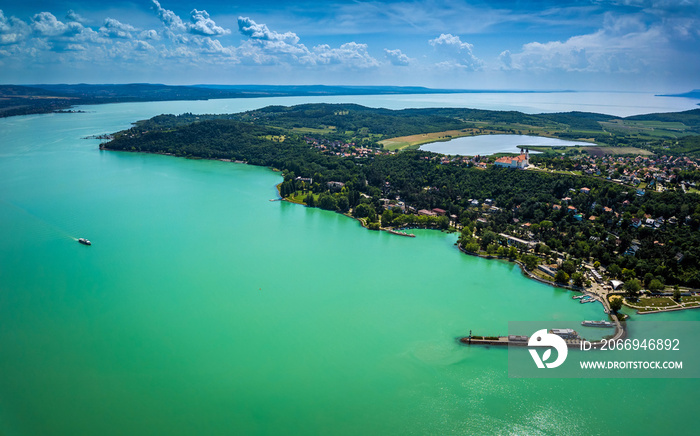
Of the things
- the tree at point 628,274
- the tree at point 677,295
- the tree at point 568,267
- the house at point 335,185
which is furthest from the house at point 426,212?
the tree at point 677,295

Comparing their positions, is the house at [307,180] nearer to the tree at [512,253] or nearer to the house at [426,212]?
the house at [426,212]

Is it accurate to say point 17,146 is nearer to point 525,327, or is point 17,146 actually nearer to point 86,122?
point 86,122

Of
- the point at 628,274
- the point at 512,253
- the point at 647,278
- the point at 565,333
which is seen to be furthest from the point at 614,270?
the point at 565,333

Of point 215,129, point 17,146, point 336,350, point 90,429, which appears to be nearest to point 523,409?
point 336,350

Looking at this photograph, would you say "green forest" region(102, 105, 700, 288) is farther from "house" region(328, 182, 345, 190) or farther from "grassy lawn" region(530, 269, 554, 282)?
"grassy lawn" region(530, 269, 554, 282)

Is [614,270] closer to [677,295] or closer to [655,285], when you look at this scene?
[655,285]

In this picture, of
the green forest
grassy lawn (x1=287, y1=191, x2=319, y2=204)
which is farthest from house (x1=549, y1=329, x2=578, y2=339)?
grassy lawn (x1=287, y1=191, x2=319, y2=204)
